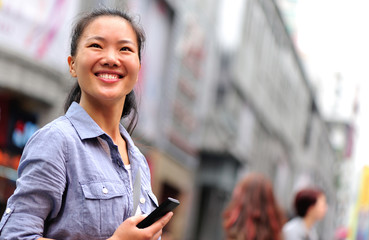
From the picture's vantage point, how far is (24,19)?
39.0 ft

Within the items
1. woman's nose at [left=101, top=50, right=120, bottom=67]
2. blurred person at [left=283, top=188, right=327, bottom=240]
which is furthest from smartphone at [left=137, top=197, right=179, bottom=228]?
blurred person at [left=283, top=188, right=327, bottom=240]

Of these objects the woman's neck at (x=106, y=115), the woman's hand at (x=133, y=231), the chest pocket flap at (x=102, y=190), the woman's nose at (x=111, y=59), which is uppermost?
the woman's nose at (x=111, y=59)

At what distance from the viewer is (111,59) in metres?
2.16

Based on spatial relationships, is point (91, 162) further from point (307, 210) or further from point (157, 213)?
point (307, 210)

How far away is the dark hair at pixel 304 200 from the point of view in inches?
273

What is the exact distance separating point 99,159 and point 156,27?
17.3 meters

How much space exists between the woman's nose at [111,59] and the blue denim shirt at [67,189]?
18 centimetres

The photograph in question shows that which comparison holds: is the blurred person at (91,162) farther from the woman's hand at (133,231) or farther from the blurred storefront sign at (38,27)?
the blurred storefront sign at (38,27)

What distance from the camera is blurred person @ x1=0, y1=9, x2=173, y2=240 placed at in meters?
1.94

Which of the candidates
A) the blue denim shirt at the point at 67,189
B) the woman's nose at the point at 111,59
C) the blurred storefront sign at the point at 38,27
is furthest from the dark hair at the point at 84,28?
the blurred storefront sign at the point at 38,27

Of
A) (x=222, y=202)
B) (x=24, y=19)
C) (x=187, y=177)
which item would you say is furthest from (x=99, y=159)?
(x=222, y=202)

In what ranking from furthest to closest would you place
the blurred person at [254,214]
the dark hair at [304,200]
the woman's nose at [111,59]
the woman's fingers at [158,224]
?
the dark hair at [304,200]
the blurred person at [254,214]
the woman's nose at [111,59]
the woman's fingers at [158,224]

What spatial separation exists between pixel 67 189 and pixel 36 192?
11 cm

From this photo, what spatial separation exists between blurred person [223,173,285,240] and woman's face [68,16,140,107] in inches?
130
